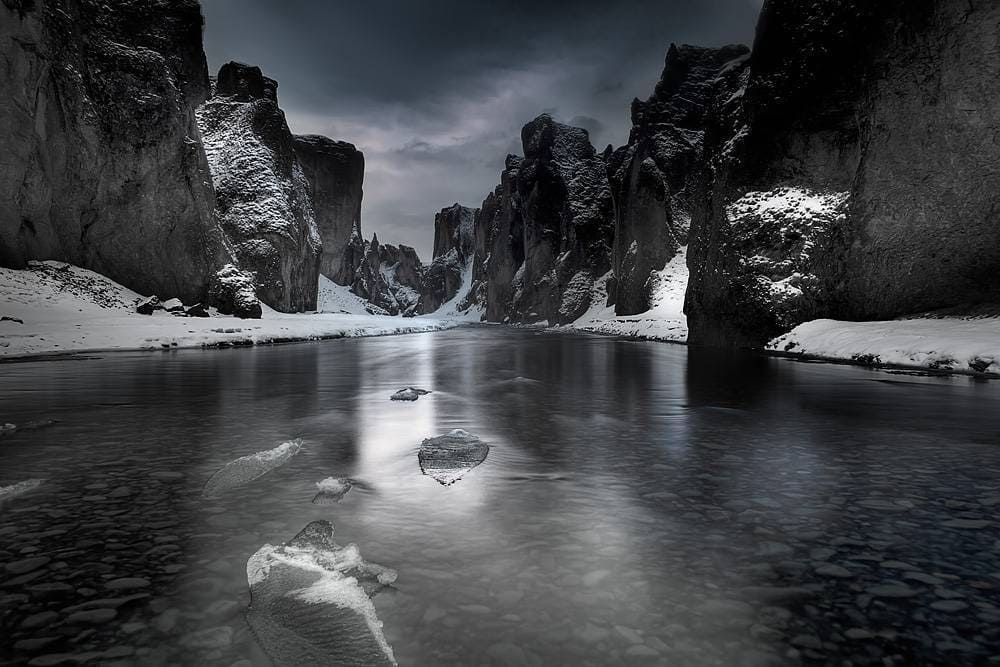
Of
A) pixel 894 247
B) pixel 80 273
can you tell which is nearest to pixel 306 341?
pixel 80 273

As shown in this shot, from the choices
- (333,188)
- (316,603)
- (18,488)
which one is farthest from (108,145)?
(333,188)

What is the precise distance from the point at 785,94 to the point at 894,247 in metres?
9.75

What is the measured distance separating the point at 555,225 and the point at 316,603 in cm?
8097

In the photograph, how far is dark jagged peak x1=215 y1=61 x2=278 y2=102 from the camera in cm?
5491

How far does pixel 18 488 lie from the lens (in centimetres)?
395

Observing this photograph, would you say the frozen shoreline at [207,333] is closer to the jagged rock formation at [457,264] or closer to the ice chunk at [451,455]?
the ice chunk at [451,455]

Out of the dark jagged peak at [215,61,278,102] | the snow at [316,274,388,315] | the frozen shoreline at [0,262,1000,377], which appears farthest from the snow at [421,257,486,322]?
the frozen shoreline at [0,262,1000,377]

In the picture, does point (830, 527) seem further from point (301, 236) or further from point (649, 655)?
point (301, 236)

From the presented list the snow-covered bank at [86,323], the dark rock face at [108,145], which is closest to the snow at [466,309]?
the dark rock face at [108,145]

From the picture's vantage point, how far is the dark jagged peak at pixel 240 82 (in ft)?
180

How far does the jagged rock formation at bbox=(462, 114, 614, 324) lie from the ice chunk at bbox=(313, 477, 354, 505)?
67.1 metres

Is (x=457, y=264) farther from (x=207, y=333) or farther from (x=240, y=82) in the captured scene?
(x=207, y=333)

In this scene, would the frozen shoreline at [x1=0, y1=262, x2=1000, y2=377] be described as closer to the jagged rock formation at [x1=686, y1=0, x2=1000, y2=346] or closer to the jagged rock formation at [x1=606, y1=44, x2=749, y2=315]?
the jagged rock formation at [x1=686, y1=0, x2=1000, y2=346]

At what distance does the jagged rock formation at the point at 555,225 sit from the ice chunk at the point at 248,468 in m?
66.2
